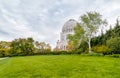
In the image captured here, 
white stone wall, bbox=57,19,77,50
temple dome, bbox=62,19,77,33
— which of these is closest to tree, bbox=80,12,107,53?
white stone wall, bbox=57,19,77,50

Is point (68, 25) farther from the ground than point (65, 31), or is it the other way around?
point (68, 25)

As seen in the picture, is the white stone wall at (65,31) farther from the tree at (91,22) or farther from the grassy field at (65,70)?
the grassy field at (65,70)

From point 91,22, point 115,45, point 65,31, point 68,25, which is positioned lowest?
point 115,45

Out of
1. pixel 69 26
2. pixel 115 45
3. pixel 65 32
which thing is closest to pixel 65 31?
pixel 65 32

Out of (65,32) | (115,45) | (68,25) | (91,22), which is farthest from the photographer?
(65,32)

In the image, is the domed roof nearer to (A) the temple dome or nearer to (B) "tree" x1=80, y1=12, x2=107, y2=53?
(A) the temple dome

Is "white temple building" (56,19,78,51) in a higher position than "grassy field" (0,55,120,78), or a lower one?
higher

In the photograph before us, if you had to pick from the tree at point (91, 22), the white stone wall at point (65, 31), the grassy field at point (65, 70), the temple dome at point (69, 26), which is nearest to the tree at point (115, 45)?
the tree at point (91, 22)

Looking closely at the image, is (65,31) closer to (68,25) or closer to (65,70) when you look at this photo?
(68,25)

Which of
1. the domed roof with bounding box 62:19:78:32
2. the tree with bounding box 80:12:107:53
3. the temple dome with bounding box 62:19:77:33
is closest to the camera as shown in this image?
the tree with bounding box 80:12:107:53

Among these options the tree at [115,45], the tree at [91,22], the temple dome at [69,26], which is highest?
the temple dome at [69,26]

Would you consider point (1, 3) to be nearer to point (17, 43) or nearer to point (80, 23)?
point (80, 23)

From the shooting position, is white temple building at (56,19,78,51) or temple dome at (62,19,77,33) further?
white temple building at (56,19,78,51)

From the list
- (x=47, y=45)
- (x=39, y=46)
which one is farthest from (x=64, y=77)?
(x=47, y=45)
